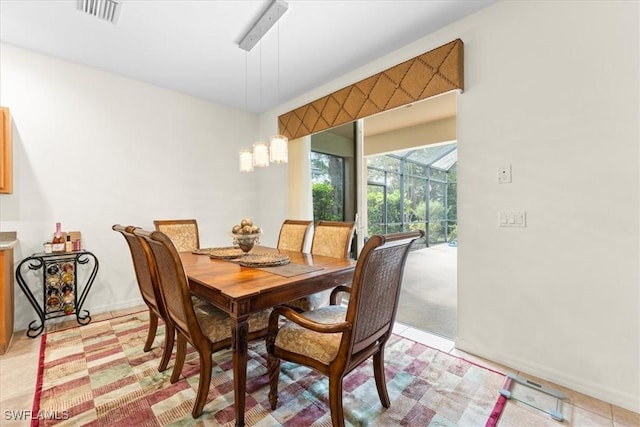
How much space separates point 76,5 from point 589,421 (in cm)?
428

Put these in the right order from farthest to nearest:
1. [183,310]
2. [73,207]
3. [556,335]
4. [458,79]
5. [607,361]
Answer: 1. [73,207]
2. [458,79]
3. [556,335]
4. [607,361]
5. [183,310]

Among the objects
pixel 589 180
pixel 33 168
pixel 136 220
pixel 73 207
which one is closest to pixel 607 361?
pixel 589 180

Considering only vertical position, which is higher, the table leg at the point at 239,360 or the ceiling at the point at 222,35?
the ceiling at the point at 222,35

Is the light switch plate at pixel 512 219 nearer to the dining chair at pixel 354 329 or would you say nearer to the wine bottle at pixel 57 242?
the dining chair at pixel 354 329

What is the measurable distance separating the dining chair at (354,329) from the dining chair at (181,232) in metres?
1.81

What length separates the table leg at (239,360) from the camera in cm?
137

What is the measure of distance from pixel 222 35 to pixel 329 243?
6.83 feet

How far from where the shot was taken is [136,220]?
131 inches

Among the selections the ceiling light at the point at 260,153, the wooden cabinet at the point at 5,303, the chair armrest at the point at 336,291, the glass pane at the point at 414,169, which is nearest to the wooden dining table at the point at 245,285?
the chair armrest at the point at 336,291

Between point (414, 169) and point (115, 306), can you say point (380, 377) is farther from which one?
point (414, 169)

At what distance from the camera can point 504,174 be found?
2051 mm

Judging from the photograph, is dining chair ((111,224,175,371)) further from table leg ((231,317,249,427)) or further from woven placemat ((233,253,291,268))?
table leg ((231,317,249,427))

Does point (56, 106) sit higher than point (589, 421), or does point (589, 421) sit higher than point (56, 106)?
point (56, 106)

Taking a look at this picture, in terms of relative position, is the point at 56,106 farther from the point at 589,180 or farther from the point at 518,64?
the point at 589,180
